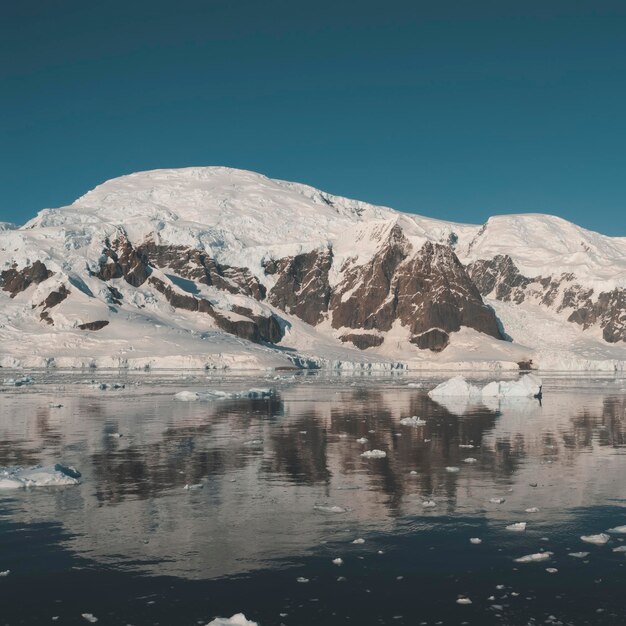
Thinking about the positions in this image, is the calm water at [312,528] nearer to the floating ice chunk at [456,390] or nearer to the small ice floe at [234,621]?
the small ice floe at [234,621]

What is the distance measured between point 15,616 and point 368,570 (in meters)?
7.85

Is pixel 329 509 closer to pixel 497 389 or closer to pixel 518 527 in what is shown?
pixel 518 527

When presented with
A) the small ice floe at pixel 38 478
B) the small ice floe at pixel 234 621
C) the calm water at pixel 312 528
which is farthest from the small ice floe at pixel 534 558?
the small ice floe at pixel 38 478

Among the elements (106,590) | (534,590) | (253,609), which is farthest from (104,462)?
(534,590)

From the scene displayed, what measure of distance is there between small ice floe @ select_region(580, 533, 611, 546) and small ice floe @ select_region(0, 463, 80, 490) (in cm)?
1768

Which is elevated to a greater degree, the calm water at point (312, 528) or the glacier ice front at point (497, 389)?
the glacier ice front at point (497, 389)

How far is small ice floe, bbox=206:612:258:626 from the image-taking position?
14758 mm

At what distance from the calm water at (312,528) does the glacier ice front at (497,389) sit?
95.2ft

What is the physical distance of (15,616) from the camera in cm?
1540

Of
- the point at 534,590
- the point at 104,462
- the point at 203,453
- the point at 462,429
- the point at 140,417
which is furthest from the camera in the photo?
the point at 140,417

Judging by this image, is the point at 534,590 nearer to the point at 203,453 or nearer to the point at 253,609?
the point at 253,609

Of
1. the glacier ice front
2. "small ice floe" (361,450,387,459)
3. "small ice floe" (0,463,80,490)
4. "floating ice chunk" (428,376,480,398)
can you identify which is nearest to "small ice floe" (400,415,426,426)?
"small ice floe" (361,450,387,459)

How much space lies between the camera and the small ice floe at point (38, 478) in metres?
27.5

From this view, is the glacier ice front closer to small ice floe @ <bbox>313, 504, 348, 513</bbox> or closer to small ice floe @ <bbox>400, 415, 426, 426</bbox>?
small ice floe @ <bbox>400, 415, 426, 426</bbox>
